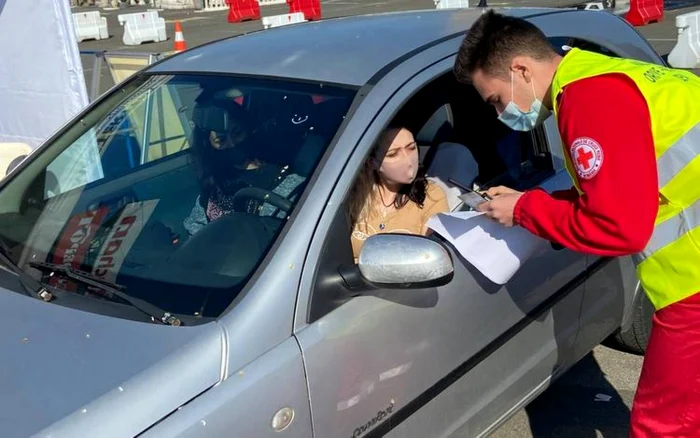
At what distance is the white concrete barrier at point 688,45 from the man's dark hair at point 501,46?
9814 millimetres

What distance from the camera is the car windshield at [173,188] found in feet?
6.88

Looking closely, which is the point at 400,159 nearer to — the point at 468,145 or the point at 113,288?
the point at 468,145

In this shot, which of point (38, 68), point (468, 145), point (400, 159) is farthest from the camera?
point (38, 68)

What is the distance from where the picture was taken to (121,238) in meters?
2.32

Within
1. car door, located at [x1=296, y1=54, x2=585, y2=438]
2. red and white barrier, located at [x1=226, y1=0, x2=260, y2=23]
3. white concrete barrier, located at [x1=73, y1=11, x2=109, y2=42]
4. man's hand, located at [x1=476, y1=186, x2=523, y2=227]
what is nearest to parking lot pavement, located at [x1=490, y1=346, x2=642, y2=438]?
car door, located at [x1=296, y1=54, x2=585, y2=438]

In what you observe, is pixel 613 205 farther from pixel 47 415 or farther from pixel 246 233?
pixel 47 415

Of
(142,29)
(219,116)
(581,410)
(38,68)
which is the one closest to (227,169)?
(219,116)

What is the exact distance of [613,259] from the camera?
3090 mm

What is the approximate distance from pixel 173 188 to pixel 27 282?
60cm

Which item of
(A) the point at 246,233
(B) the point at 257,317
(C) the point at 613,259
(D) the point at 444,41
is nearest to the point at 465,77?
(D) the point at 444,41

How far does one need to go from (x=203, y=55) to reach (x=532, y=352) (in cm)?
153

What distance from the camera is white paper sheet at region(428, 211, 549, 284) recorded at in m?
2.33

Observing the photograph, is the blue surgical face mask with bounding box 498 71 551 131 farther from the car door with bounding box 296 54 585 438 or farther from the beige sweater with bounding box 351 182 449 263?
the beige sweater with bounding box 351 182 449 263

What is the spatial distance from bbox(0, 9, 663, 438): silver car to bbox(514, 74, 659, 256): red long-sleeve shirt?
1.22ft
